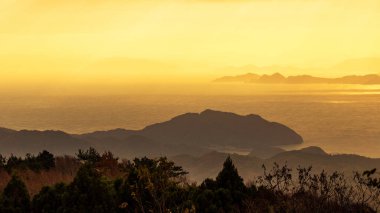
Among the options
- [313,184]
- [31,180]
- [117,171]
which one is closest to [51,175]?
[31,180]

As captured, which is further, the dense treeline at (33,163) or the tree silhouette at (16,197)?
the dense treeline at (33,163)

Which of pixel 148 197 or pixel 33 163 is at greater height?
pixel 148 197

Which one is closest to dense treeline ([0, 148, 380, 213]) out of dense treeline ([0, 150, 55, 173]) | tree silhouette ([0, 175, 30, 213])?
tree silhouette ([0, 175, 30, 213])

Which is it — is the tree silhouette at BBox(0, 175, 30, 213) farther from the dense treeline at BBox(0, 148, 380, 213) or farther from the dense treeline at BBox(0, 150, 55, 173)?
the dense treeline at BBox(0, 150, 55, 173)

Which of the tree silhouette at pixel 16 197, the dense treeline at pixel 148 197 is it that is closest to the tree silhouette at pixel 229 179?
the dense treeline at pixel 148 197

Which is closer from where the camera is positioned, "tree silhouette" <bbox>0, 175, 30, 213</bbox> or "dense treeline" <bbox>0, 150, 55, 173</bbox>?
"tree silhouette" <bbox>0, 175, 30, 213</bbox>

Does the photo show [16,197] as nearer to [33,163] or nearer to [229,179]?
[229,179]

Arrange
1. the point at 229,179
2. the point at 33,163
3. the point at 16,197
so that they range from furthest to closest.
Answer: the point at 33,163, the point at 229,179, the point at 16,197

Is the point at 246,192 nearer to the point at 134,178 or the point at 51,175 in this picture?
the point at 134,178

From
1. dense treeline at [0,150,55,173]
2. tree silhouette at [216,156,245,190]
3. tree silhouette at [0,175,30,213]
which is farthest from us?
dense treeline at [0,150,55,173]

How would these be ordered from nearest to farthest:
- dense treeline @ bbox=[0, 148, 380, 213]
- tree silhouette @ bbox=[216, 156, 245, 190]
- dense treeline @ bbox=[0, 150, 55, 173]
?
1. dense treeline @ bbox=[0, 148, 380, 213]
2. tree silhouette @ bbox=[216, 156, 245, 190]
3. dense treeline @ bbox=[0, 150, 55, 173]

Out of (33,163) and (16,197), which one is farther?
(33,163)

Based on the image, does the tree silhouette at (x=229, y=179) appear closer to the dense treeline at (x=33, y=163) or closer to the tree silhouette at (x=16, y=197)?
the tree silhouette at (x=16, y=197)

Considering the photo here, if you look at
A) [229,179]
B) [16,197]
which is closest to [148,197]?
[229,179]
